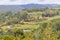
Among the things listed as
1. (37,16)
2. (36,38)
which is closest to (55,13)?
(37,16)

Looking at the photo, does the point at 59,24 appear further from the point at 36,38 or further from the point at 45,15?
the point at 45,15

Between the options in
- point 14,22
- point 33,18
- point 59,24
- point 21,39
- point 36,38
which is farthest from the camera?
point 33,18

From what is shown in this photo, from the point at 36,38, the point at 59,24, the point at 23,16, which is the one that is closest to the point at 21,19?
the point at 23,16

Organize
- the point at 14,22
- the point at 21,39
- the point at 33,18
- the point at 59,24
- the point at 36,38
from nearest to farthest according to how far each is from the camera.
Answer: the point at 21,39
the point at 36,38
the point at 59,24
the point at 14,22
the point at 33,18

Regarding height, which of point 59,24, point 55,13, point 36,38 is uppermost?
point 36,38

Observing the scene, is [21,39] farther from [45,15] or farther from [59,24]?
[45,15]

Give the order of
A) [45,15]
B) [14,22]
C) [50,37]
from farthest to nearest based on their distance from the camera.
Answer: [45,15]
[14,22]
[50,37]

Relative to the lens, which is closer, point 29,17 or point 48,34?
point 48,34

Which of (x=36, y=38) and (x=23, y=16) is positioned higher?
(x=36, y=38)

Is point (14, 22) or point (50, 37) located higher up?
point (50, 37)
